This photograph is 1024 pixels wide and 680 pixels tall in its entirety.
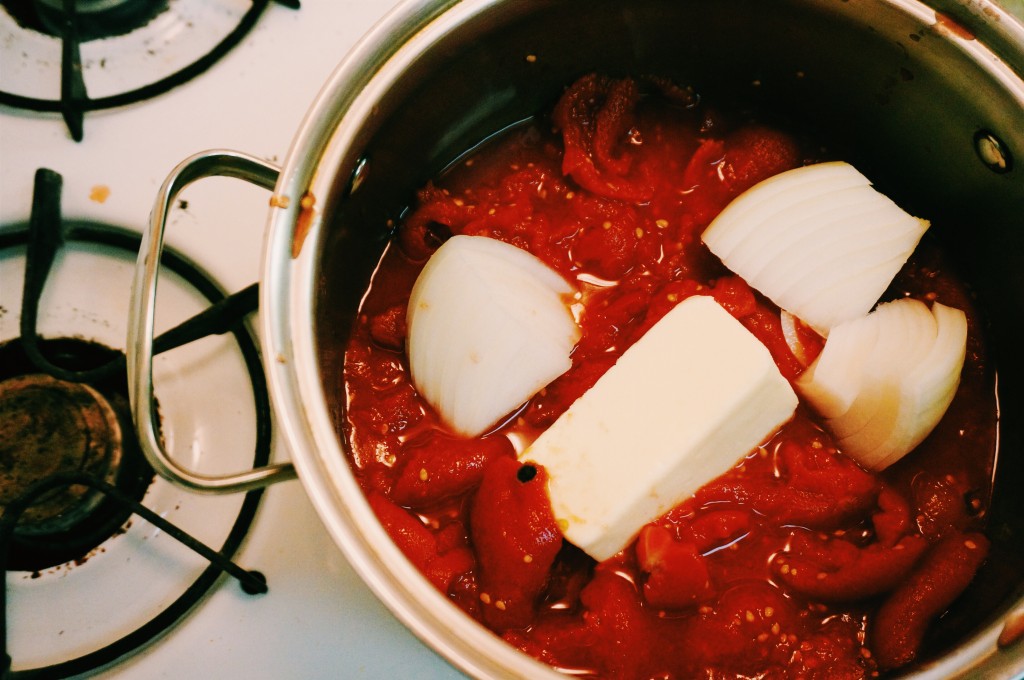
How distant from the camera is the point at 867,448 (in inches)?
58.5

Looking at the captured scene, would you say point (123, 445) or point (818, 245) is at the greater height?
point (818, 245)

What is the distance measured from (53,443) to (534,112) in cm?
136

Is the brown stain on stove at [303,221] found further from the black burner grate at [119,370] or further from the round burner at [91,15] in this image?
the round burner at [91,15]

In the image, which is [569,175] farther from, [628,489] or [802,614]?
[802,614]

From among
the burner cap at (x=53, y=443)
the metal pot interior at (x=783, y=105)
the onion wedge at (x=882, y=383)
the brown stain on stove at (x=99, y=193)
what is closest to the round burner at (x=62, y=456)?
the burner cap at (x=53, y=443)

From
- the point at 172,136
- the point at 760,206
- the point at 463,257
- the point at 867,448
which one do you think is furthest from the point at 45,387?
the point at 867,448

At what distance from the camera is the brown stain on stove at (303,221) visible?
1.25 metres

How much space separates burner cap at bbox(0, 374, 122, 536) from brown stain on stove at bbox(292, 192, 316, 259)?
Result: 0.60m

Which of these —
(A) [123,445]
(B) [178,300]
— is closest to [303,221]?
(B) [178,300]

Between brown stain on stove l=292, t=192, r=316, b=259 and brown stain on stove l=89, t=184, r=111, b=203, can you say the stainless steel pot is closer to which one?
brown stain on stove l=292, t=192, r=316, b=259

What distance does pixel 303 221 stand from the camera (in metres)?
1.26

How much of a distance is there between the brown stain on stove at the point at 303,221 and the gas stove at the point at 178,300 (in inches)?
13.7

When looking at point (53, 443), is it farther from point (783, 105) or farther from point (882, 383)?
point (783, 105)

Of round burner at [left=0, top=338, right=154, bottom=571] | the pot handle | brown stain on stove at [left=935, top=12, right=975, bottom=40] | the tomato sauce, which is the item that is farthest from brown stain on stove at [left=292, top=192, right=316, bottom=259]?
brown stain on stove at [left=935, top=12, right=975, bottom=40]
